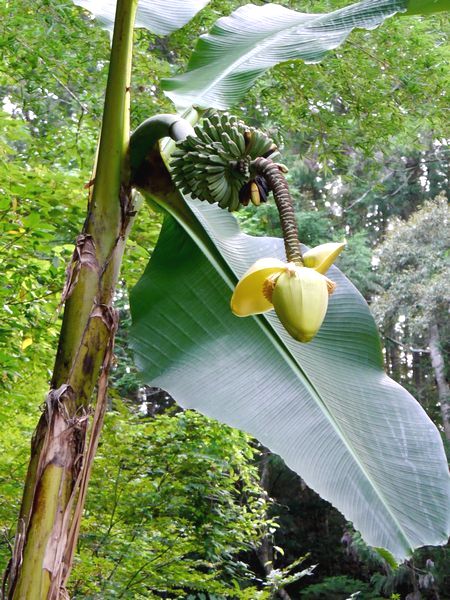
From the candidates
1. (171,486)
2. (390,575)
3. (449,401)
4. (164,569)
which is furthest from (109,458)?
(449,401)

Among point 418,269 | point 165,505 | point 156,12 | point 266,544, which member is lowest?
point 165,505

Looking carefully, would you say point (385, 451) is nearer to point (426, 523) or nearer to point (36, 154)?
point (426, 523)

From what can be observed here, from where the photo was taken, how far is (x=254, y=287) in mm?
651

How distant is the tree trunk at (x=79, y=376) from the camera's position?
2.50 feet

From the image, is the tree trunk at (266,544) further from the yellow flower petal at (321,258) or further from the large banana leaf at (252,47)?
the yellow flower petal at (321,258)

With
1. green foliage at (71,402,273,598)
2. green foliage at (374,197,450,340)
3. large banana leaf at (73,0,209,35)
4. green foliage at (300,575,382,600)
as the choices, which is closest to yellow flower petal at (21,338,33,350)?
green foliage at (71,402,273,598)

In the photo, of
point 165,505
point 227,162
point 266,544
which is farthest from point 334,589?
point 227,162

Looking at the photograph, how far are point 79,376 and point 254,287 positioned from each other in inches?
11.1

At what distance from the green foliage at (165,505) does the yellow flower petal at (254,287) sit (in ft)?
7.90

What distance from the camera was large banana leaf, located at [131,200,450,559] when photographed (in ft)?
3.04

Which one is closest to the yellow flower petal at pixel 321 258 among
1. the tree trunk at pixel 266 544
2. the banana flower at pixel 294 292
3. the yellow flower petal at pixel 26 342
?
the banana flower at pixel 294 292

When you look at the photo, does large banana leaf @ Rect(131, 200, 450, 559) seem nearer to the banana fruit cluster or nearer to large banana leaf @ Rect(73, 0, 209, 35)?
the banana fruit cluster

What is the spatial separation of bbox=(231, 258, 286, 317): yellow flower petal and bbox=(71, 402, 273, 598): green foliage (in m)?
2.41

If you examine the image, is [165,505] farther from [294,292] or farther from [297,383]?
[294,292]
